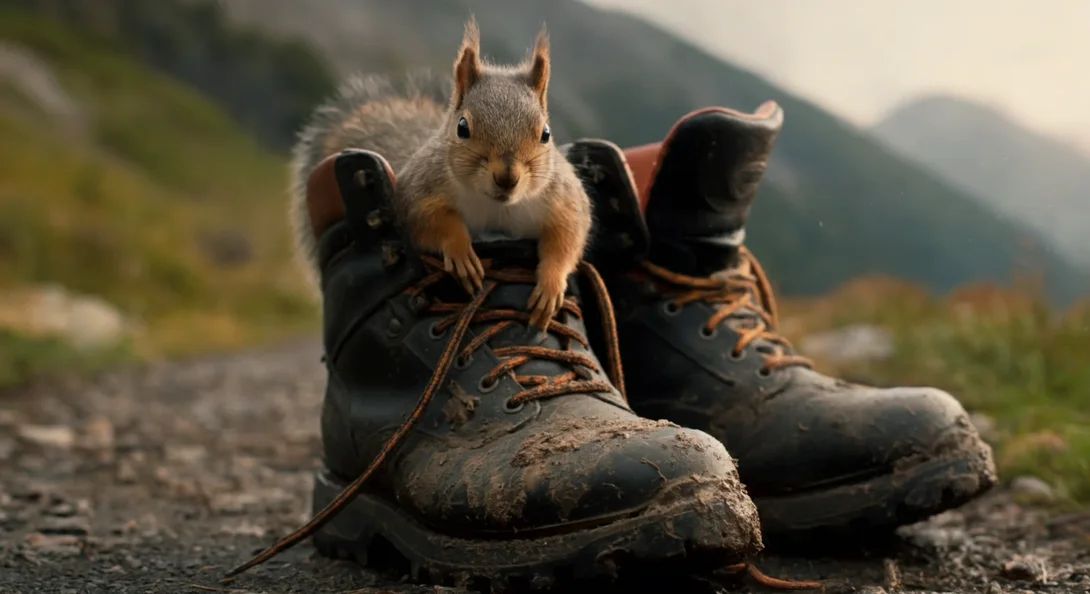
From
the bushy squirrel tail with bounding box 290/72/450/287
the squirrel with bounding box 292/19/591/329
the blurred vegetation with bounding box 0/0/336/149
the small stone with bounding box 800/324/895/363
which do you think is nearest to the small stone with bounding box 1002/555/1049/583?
the squirrel with bounding box 292/19/591/329

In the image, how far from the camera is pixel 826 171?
5676 millimetres

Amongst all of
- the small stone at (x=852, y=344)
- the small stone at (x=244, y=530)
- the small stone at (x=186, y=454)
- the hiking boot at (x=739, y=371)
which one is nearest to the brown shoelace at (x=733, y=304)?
the hiking boot at (x=739, y=371)

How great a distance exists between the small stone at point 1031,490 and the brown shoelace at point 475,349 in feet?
5.30

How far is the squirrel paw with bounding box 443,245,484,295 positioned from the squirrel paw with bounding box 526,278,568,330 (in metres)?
0.13

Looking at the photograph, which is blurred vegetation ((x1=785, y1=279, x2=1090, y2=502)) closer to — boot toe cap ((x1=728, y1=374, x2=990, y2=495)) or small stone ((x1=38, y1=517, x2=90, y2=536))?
boot toe cap ((x1=728, y1=374, x2=990, y2=495))

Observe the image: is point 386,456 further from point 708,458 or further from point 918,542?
point 918,542

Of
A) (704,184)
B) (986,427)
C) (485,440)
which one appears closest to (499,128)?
(704,184)

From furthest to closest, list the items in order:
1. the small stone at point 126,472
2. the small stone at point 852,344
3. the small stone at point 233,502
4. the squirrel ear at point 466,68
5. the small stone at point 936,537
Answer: the small stone at point 852,344
the small stone at point 126,472
the small stone at point 233,502
the small stone at point 936,537
the squirrel ear at point 466,68

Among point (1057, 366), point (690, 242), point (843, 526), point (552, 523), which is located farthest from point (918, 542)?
point (1057, 366)

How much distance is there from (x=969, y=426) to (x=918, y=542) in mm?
339

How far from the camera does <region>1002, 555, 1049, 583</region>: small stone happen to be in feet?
7.57

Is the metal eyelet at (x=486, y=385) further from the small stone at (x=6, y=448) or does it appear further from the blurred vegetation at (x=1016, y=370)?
the small stone at (x=6, y=448)

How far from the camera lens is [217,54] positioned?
49406mm

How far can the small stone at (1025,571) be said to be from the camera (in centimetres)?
231
